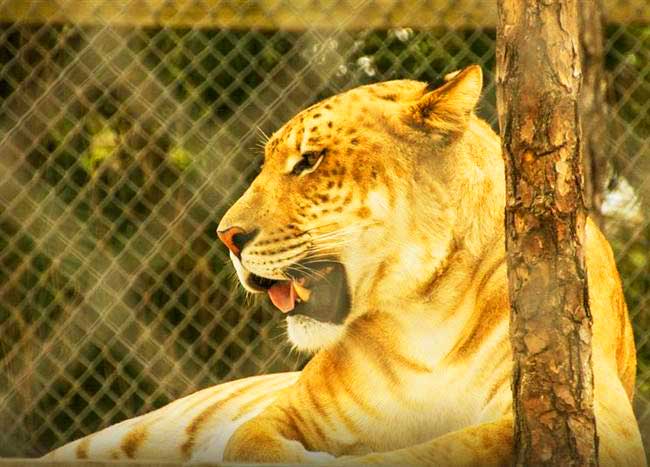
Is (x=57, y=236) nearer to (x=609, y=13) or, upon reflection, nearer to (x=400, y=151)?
(x=400, y=151)

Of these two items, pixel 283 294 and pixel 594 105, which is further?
pixel 594 105

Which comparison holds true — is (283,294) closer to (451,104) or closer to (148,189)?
(451,104)

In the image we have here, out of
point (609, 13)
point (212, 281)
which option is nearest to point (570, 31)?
point (609, 13)

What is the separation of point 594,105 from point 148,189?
3.18 feet

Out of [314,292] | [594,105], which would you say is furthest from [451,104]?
[594,105]

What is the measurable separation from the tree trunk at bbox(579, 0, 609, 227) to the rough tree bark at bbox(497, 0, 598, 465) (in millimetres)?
946

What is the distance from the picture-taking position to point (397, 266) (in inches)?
83.8

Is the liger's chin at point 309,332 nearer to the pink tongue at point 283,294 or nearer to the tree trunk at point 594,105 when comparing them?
the pink tongue at point 283,294

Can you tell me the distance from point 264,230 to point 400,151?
0.27 meters

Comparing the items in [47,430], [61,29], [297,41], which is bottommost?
[47,430]

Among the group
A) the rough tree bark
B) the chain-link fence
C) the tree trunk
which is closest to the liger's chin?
the chain-link fence

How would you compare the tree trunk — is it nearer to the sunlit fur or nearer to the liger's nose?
the sunlit fur

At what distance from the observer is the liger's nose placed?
2.09 m

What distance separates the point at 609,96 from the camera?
2707 mm
